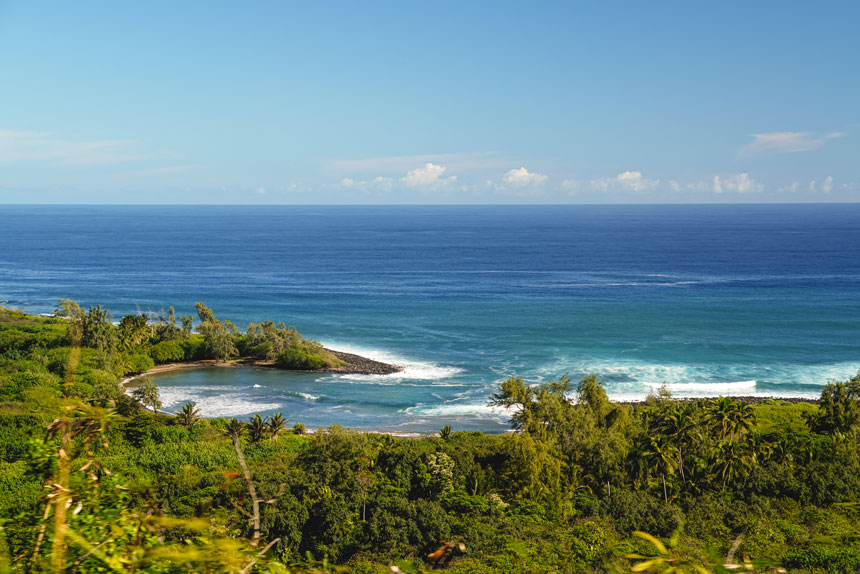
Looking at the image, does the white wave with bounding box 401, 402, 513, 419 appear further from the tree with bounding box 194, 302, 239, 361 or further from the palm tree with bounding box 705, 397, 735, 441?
the tree with bounding box 194, 302, 239, 361

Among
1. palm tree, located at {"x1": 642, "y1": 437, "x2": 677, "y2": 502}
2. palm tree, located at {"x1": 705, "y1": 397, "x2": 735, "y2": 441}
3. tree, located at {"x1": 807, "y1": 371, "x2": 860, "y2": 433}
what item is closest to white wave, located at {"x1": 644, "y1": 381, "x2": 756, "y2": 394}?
tree, located at {"x1": 807, "y1": 371, "x2": 860, "y2": 433}

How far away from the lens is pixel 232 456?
3931 centimetres

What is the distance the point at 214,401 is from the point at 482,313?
45.2m

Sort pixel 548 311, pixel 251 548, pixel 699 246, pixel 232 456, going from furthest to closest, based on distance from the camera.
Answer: pixel 699 246
pixel 548 311
pixel 232 456
pixel 251 548

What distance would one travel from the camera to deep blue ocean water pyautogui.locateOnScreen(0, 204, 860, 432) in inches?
2398

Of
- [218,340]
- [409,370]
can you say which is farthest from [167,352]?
[409,370]

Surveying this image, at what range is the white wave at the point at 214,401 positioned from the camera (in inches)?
2186

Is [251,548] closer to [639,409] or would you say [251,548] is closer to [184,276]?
[639,409]

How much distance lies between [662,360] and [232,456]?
5056 centimetres

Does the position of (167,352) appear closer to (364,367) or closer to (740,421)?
(364,367)

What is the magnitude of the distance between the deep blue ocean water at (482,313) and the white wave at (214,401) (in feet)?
0.99

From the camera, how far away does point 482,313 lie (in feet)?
303

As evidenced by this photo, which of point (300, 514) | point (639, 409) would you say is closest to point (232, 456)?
point (300, 514)

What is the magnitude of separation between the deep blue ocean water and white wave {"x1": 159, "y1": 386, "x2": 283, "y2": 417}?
302 mm
